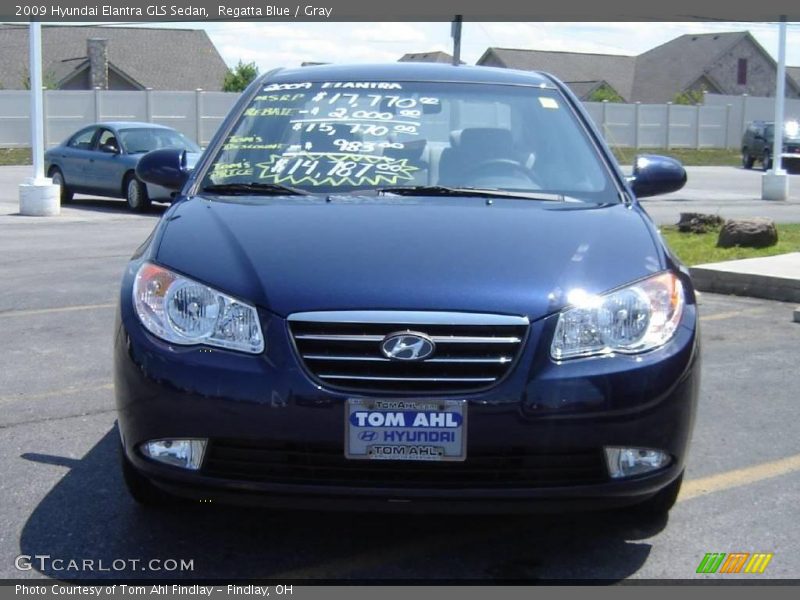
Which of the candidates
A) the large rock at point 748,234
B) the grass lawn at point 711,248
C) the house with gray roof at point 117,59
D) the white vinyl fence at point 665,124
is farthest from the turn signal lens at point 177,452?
the house with gray roof at point 117,59

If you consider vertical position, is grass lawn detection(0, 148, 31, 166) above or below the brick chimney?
below

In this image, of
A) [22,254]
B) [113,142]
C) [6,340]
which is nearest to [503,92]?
[6,340]

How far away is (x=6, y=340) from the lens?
7.38 metres

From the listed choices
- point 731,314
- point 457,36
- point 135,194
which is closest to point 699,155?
point 457,36

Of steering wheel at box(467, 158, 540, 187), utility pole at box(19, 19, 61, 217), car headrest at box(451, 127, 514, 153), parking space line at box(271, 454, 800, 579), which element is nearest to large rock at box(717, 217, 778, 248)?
parking space line at box(271, 454, 800, 579)

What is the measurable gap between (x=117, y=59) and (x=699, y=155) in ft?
96.2

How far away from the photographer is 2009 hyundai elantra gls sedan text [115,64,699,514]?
346cm

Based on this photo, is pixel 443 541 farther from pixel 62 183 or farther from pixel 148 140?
pixel 62 183

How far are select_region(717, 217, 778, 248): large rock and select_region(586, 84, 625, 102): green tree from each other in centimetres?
5383

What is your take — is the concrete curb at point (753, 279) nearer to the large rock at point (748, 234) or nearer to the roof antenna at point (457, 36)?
the large rock at point (748, 234)

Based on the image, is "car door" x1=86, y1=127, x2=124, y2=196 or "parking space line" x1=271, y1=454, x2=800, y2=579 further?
"car door" x1=86, y1=127, x2=124, y2=196

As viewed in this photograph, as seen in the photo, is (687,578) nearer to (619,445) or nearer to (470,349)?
(619,445)

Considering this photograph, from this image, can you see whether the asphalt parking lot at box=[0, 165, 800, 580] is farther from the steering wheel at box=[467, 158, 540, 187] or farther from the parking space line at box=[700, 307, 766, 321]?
the parking space line at box=[700, 307, 766, 321]

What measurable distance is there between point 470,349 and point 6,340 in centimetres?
473
